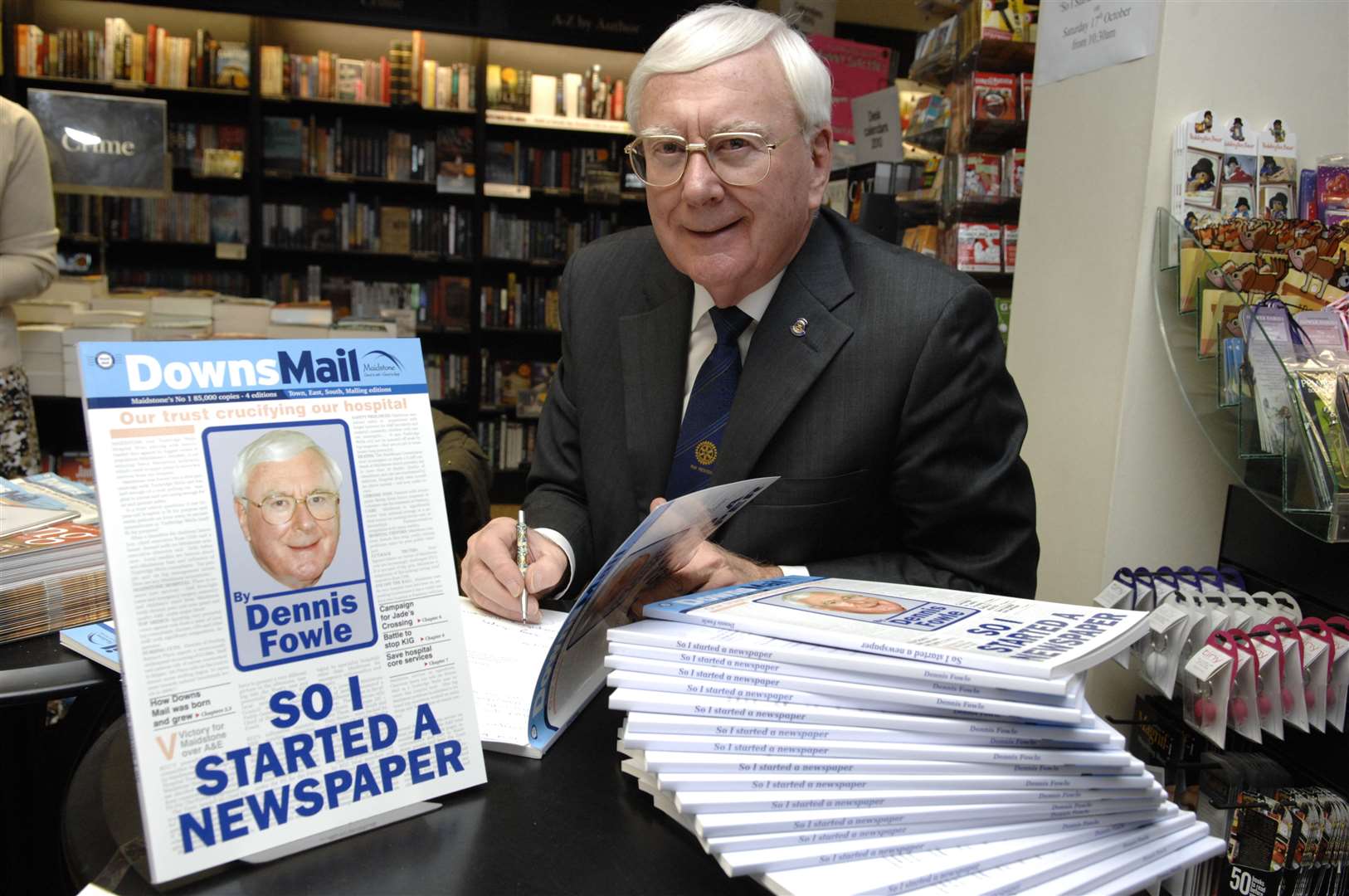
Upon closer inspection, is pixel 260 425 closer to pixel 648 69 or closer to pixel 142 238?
pixel 648 69

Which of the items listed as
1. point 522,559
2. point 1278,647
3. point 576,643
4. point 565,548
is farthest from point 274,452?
point 1278,647

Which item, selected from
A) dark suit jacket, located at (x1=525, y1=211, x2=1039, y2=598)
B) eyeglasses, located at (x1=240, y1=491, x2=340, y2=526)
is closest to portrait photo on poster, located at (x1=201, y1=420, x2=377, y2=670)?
eyeglasses, located at (x1=240, y1=491, x2=340, y2=526)

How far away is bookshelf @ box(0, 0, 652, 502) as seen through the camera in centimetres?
546

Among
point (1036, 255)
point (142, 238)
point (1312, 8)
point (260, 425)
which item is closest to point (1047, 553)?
point (1036, 255)

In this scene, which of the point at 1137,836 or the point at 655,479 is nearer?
the point at 1137,836

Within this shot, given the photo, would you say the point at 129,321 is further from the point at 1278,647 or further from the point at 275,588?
the point at 1278,647

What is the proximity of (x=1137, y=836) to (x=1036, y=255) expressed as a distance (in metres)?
2.11

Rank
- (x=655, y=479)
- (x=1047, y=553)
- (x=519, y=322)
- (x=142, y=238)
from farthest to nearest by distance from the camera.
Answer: (x=519, y=322) < (x=142, y=238) < (x=1047, y=553) < (x=655, y=479)

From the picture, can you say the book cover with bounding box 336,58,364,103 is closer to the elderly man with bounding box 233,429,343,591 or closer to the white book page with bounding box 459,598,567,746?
the white book page with bounding box 459,598,567,746

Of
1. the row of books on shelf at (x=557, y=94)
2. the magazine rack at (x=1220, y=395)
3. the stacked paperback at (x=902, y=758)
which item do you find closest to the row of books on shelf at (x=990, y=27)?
the magazine rack at (x=1220, y=395)

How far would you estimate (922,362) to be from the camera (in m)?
1.37

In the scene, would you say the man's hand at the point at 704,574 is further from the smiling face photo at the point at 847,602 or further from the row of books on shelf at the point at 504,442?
the row of books on shelf at the point at 504,442

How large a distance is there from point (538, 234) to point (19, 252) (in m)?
3.36

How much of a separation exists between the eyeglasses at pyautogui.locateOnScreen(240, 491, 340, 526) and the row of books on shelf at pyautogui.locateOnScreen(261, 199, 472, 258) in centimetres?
532
